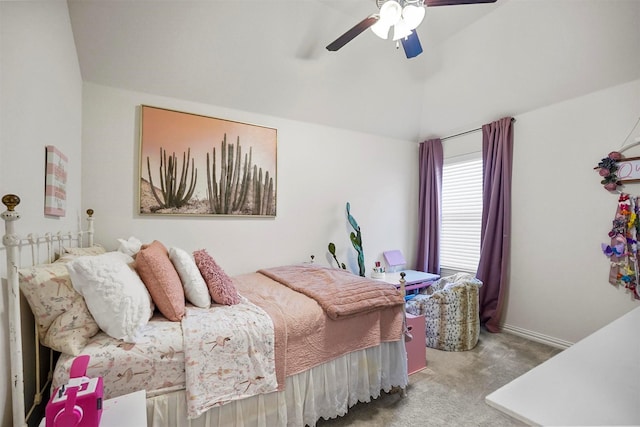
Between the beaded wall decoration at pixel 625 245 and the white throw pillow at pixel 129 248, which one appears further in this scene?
the beaded wall decoration at pixel 625 245

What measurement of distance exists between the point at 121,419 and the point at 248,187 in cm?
209

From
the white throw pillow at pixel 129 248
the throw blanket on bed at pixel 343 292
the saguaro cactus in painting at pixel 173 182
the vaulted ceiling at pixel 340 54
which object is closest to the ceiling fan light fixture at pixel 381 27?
the vaulted ceiling at pixel 340 54

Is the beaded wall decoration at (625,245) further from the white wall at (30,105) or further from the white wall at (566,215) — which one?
the white wall at (30,105)

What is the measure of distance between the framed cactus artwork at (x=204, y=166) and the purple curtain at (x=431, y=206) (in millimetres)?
2178

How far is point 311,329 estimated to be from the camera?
1.60 metres

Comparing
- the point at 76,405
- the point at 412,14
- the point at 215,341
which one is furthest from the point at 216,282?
the point at 412,14

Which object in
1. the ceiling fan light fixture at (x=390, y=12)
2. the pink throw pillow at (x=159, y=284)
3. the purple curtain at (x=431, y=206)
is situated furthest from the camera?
the purple curtain at (x=431, y=206)

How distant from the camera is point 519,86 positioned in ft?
9.05

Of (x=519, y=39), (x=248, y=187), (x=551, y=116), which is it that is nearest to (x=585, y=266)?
(x=551, y=116)

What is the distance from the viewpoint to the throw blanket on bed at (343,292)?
171 centimetres

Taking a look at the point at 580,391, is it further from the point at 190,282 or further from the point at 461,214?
the point at 461,214

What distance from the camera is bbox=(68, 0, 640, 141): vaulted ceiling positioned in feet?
6.68

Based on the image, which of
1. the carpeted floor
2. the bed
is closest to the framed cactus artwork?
the bed

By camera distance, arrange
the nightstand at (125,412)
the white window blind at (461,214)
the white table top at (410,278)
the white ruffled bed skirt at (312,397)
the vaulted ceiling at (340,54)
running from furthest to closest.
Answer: the white window blind at (461,214) < the white table top at (410,278) < the vaulted ceiling at (340,54) < the white ruffled bed skirt at (312,397) < the nightstand at (125,412)
